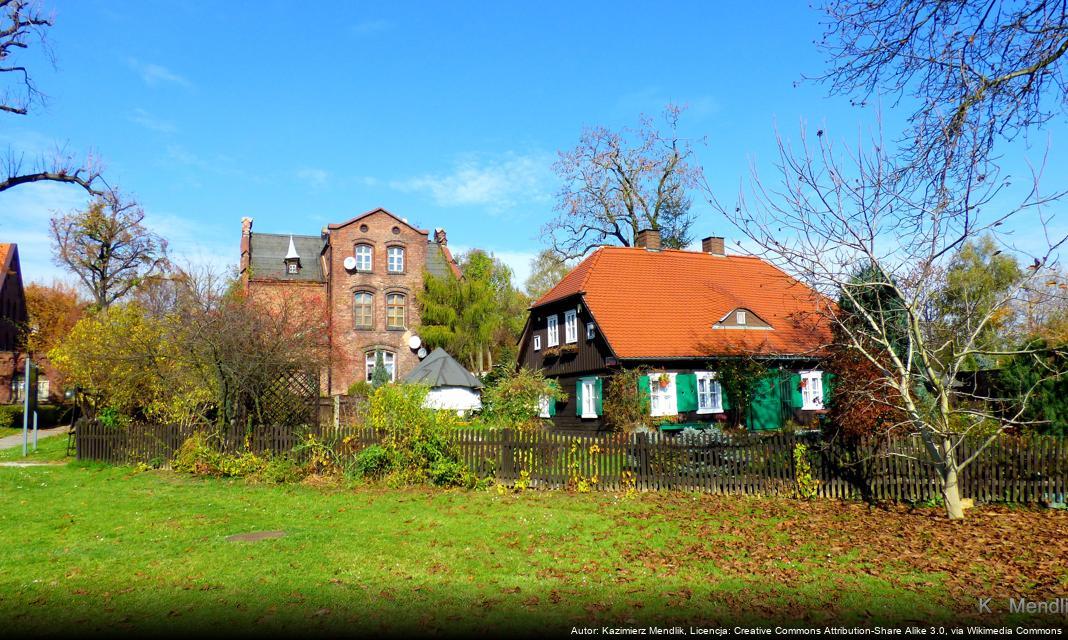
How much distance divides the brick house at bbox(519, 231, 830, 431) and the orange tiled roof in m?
0.04

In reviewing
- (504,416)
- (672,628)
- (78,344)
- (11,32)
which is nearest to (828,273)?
(672,628)

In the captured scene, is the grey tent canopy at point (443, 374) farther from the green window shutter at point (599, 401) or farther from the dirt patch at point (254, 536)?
the dirt patch at point (254, 536)

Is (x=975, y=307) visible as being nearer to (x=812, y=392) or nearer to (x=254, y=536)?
(x=254, y=536)

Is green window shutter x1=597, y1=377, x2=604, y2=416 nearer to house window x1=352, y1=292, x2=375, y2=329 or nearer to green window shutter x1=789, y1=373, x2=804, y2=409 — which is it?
green window shutter x1=789, y1=373, x2=804, y2=409

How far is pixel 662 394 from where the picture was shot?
74.1 ft

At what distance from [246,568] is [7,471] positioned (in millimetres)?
12647

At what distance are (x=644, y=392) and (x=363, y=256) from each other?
75.4 ft

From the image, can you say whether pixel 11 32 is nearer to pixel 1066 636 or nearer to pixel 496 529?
pixel 496 529

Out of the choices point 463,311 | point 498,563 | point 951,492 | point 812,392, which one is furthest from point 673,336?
point 463,311

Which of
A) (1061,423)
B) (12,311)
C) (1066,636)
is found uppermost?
(12,311)

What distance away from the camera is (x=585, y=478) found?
13477 mm

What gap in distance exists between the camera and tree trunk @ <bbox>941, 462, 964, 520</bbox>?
9.99 metres

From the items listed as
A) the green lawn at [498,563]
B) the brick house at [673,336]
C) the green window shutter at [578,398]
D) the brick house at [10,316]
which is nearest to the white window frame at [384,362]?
the brick house at [673,336]

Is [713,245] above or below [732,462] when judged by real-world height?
above
